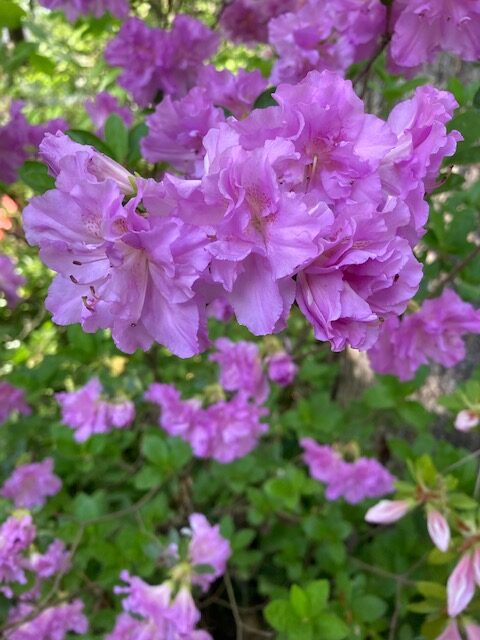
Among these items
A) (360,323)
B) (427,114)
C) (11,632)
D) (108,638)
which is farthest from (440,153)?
(11,632)

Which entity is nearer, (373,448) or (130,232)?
(130,232)

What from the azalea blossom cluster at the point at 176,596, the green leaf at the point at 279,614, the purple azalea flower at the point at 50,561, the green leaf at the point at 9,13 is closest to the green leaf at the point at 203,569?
the azalea blossom cluster at the point at 176,596

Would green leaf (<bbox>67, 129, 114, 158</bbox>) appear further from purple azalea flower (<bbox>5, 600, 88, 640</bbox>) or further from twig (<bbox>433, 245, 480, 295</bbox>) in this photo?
purple azalea flower (<bbox>5, 600, 88, 640</bbox>)

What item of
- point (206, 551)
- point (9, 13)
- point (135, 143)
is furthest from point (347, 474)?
point (9, 13)

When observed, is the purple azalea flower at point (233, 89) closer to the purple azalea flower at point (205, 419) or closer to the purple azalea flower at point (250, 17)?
the purple azalea flower at point (250, 17)

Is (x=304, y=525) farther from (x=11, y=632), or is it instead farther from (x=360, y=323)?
(x=360, y=323)

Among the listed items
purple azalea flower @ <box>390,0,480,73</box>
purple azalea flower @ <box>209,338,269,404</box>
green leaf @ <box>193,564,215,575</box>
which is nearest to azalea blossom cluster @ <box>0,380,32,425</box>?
purple azalea flower @ <box>209,338,269,404</box>
